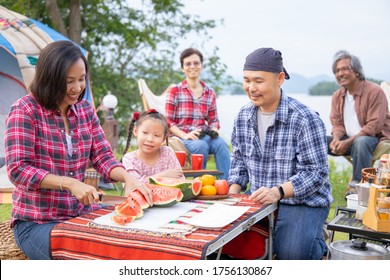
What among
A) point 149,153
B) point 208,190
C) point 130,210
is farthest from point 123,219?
point 149,153

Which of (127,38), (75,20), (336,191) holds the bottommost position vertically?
Answer: (336,191)

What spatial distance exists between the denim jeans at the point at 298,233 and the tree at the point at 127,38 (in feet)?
25.6

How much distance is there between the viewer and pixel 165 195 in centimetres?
264

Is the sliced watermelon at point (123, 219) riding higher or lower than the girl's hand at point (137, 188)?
lower

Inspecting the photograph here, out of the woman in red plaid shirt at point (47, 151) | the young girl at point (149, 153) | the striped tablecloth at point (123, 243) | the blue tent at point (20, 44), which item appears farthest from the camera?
the blue tent at point (20, 44)

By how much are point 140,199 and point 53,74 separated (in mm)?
720

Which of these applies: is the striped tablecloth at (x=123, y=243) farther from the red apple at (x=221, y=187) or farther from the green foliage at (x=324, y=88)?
the green foliage at (x=324, y=88)

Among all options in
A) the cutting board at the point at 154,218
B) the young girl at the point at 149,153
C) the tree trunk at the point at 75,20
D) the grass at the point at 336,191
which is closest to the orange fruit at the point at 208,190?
the cutting board at the point at 154,218

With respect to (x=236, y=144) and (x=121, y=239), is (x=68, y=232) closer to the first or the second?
(x=121, y=239)

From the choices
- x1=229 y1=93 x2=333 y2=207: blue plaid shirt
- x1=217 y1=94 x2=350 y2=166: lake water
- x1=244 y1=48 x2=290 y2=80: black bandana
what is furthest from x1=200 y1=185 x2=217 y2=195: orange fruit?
x1=217 y1=94 x2=350 y2=166: lake water

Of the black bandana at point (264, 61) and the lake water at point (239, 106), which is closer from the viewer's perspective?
the black bandana at point (264, 61)

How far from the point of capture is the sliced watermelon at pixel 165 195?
2.59 metres

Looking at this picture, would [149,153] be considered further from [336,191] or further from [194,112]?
[336,191]
